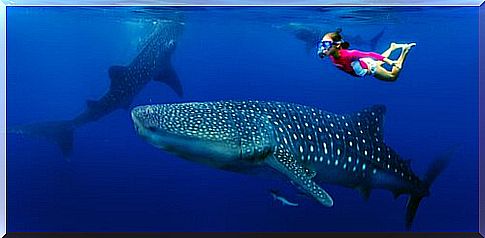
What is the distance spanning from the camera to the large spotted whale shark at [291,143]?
8555 mm

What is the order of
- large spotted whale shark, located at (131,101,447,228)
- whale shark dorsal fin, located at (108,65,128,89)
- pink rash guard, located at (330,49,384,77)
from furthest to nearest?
whale shark dorsal fin, located at (108,65,128,89)
pink rash guard, located at (330,49,384,77)
large spotted whale shark, located at (131,101,447,228)

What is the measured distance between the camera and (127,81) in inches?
347

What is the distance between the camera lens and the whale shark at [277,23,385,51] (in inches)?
344

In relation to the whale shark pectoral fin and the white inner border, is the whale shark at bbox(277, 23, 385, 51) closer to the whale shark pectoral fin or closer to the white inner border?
the whale shark pectoral fin

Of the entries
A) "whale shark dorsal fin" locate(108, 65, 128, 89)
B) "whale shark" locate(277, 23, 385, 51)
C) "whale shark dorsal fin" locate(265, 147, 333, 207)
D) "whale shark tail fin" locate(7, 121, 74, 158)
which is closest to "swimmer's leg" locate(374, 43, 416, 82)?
"whale shark" locate(277, 23, 385, 51)

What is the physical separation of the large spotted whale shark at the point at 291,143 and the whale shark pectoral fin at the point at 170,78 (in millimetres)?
170

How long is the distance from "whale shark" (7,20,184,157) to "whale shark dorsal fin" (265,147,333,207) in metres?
1.17

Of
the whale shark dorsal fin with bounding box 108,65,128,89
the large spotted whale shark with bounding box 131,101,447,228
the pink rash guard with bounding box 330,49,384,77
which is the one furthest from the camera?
the whale shark dorsal fin with bounding box 108,65,128,89

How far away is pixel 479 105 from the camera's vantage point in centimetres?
884

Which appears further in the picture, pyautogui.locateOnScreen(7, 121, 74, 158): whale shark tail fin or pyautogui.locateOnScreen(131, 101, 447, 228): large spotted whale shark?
pyautogui.locateOnScreen(7, 121, 74, 158): whale shark tail fin

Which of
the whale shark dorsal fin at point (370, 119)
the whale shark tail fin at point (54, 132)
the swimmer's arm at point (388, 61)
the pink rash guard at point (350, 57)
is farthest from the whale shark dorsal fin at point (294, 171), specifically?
the whale shark tail fin at point (54, 132)

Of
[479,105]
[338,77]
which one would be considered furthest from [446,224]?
[338,77]

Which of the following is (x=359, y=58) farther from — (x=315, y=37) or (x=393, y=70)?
(x=315, y=37)

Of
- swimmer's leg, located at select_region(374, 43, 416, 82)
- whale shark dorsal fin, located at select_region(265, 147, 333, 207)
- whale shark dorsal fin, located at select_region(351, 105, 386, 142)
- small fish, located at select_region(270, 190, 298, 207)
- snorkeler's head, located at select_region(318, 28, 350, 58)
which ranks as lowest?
small fish, located at select_region(270, 190, 298, 207)
